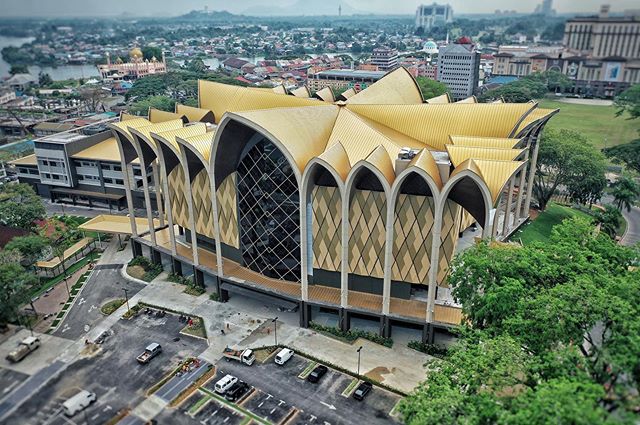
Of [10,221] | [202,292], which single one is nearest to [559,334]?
[202,292]

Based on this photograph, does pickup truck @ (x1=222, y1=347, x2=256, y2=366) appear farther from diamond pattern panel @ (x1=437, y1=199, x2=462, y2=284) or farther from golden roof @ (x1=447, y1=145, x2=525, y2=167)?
golden roof @ (x1=447, y1=145, x2=525, y2=167)

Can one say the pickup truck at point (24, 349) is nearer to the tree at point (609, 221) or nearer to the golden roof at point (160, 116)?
the golden roof at point (160, 116)

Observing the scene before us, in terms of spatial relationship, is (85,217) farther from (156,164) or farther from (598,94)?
(598,94)

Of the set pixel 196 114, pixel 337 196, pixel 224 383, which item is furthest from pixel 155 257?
pixel 337 196

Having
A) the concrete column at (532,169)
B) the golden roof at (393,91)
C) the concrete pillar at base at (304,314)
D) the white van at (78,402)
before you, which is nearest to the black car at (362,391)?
the concrete pillar at base at (304,314)

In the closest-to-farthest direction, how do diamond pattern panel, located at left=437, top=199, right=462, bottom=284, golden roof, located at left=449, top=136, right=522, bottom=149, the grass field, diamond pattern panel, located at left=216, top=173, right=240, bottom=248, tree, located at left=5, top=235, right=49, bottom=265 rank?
diamond pattern panel, located at left=437, top=199, right=462, bottom=284
golden roof, located at left=449, top=136, right=522, bottom=149
diamond pattern panel, located at left=216, top=173, right=240, bottom=248
tree, located at left=5, top=235, right=49, bottom=265
the grass field

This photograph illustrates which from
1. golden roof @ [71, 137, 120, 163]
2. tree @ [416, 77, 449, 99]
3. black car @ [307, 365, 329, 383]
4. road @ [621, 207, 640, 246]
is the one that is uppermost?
tree @ [416, 77, 449, 99]

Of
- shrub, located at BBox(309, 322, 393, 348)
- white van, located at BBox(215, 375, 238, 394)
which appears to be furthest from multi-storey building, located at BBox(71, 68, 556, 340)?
white van, located at BBox(215, 375, 238, 394)
